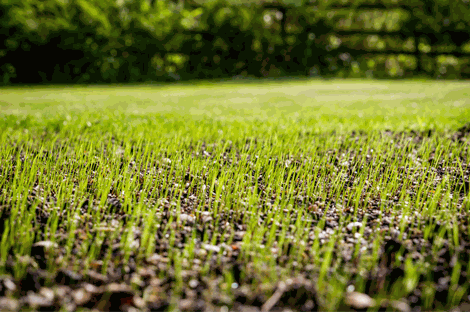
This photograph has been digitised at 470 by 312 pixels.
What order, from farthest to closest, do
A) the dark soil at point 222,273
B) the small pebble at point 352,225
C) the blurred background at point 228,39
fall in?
the blurred background at point 228,39
the small pebble at point 352,225
the dark soil at point 222,273

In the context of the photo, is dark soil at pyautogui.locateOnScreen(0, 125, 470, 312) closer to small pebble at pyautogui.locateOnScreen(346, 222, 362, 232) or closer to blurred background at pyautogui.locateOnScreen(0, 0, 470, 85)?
small pebble at pyautogui.locateOnScreen(346, 222, 362, 232)

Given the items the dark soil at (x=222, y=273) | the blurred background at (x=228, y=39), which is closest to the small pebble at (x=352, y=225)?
the dark soil at (x=222, y=273)

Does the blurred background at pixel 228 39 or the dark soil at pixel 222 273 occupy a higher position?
the blurred background at pixel 228 39

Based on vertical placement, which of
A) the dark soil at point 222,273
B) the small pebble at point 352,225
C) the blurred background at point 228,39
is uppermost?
the blurred background at point 228,39

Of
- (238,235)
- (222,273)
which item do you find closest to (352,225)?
(238,235)

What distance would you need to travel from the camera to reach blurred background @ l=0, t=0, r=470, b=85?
40.5ft

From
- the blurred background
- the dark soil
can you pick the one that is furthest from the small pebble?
the blurred background

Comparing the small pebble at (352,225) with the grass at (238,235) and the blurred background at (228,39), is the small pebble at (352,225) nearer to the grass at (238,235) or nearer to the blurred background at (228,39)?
the grass at (238,235)

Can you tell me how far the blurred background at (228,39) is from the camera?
12336 mm

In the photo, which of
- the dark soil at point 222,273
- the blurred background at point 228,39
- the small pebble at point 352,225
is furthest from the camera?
the blurred background at point 228,39

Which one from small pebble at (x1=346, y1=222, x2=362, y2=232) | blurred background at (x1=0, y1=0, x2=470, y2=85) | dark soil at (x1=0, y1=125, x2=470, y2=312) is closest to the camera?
dark soil at (x1=0, y1=125, x2=470, y2=312)

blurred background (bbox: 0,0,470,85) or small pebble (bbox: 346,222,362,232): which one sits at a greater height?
blurred background (bbox: 0,0,470,85)

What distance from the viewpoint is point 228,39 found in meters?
14.8

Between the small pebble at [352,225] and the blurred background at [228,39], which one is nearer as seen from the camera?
the small pebble at [352,225]
